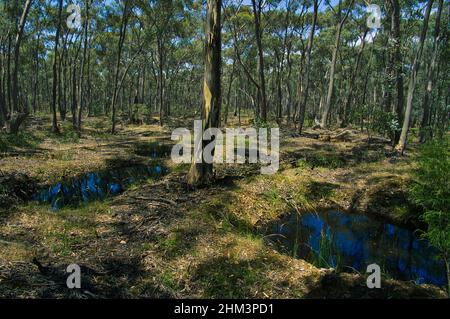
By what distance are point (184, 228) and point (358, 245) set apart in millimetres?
3924

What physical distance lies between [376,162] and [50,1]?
25.3m

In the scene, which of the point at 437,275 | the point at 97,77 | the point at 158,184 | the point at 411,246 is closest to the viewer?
the point at 437,275

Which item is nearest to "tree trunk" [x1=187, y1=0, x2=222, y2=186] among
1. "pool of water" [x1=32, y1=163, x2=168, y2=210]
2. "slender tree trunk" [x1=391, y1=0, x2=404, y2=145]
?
"pool of water" [x1=32, y1=163, x2=168, y2=210]

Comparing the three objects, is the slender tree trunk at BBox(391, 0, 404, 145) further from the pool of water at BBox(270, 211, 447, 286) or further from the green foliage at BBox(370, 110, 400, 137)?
the pool of water at BBox(270, 211, 447, 286)

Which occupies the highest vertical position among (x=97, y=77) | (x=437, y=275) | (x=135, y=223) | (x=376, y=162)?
(x=97, y=77)

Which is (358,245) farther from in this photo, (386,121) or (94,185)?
(386,121)

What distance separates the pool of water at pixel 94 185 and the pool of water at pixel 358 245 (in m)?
4.98

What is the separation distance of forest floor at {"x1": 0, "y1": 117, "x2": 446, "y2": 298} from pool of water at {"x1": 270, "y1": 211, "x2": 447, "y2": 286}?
0.47m

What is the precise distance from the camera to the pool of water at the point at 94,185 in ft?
31.3

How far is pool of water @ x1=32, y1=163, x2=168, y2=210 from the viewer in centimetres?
953

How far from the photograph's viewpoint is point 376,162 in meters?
13.8

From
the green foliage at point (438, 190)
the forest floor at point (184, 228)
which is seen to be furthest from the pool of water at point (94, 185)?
the green foliage at point (438, 190)
